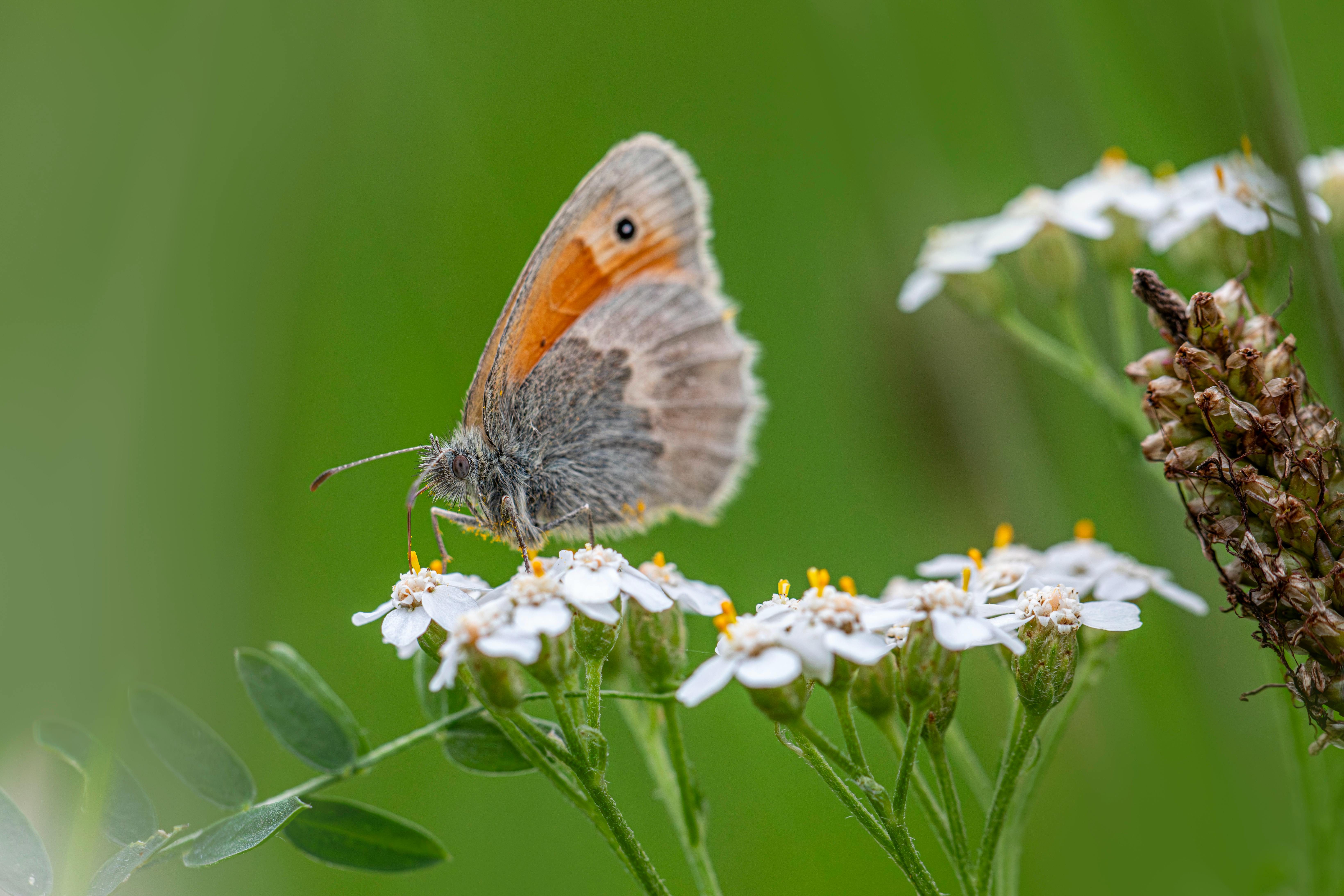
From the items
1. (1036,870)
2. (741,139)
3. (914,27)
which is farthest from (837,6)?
(1036,870)

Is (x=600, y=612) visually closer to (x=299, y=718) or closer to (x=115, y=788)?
(x=299, y=718)

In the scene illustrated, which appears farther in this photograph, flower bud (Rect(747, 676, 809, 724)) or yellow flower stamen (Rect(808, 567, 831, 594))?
yellow flower stamen (Rect(808, 567, 831, 594))

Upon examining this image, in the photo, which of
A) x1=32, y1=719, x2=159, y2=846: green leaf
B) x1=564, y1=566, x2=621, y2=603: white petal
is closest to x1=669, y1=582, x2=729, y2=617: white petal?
x1=564, y1=566, x2=621, y2=603: white petal

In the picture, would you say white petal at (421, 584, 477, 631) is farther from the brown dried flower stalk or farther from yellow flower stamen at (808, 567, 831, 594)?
the brown dried flower stalk

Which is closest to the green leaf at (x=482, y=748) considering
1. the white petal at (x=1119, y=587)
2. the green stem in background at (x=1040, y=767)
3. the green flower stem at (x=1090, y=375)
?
the green stem in background at (x=1040, y=767)

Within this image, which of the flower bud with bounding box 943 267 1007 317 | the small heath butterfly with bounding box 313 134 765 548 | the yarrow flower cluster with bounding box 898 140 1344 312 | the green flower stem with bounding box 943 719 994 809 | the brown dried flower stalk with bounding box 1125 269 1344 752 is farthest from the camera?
the flower bud with bounding box 943 267 1007 317

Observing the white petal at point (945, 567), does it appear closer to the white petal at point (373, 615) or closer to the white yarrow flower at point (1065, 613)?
the white yarrow flower at point (1065, 613)

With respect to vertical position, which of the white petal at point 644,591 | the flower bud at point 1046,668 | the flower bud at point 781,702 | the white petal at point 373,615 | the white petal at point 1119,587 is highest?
the white petal at point 373,615
